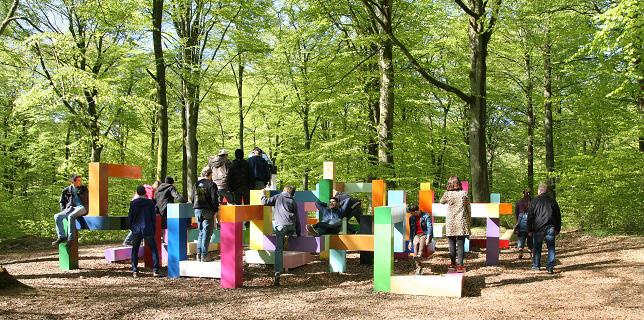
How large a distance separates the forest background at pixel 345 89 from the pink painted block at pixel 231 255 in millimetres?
6941

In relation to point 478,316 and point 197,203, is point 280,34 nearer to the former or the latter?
point 197,203

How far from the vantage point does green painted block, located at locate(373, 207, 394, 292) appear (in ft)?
24.5

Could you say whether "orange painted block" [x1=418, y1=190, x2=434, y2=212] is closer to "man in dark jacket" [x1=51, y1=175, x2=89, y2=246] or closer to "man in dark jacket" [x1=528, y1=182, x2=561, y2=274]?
"man in dark jacket" [x1=528, y1=182, x2=561, y2=274]

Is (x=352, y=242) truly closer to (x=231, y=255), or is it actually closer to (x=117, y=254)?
(x=231, y=255)

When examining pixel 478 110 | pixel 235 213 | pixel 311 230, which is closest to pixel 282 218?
pixel 235 213

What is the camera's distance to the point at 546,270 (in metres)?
9.05

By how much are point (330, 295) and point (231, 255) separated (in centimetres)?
182

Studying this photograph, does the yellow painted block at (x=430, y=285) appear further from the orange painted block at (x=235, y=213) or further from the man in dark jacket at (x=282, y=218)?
the orange painted block at (x=235, y=213)

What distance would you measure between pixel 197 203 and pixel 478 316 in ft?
17.1

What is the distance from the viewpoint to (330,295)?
7211 millimetres

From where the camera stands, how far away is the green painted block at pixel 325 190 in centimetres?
1032

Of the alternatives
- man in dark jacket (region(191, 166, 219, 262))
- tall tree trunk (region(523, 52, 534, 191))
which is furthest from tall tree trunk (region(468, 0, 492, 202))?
tall tree trunk (region(523, 52, 534, 191))

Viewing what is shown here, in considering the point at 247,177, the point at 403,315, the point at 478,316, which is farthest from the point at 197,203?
the point at 478,316

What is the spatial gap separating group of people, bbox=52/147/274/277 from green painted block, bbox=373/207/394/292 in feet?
10.2
